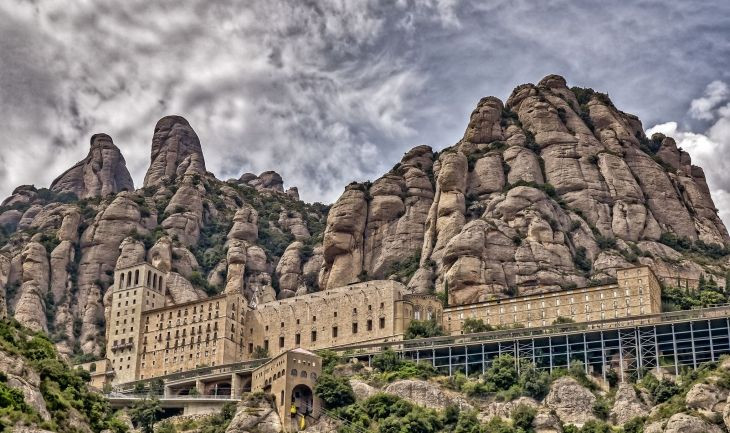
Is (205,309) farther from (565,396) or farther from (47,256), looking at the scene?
(565,396)

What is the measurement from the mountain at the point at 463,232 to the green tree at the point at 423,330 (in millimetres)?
9703

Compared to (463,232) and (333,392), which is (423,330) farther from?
(463,232)

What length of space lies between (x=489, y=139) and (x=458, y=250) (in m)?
37.2

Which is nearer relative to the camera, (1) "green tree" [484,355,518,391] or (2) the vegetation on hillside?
(2) the vegetation on hillside

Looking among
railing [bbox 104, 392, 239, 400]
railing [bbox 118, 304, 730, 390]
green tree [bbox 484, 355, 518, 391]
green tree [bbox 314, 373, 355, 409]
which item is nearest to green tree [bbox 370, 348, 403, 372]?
railing [bbox 118, 304, 730, 390]

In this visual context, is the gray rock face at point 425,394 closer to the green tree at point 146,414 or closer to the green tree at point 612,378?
the green tree at point 612,378

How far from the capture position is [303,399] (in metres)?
117

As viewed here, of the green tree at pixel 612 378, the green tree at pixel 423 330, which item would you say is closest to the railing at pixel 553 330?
the green tree at pixel 423 330

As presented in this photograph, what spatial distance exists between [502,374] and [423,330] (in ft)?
55.5

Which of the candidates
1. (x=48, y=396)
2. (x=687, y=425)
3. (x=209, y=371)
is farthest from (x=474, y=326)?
(x=48, y=396)

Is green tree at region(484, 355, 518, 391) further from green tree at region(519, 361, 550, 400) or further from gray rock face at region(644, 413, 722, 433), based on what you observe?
gray rock face at region(644, 413, 722, 433)

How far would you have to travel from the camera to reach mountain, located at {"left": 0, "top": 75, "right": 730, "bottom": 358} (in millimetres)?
147812

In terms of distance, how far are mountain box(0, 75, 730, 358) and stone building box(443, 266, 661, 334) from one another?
6660 mm

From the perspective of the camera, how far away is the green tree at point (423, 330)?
130m
